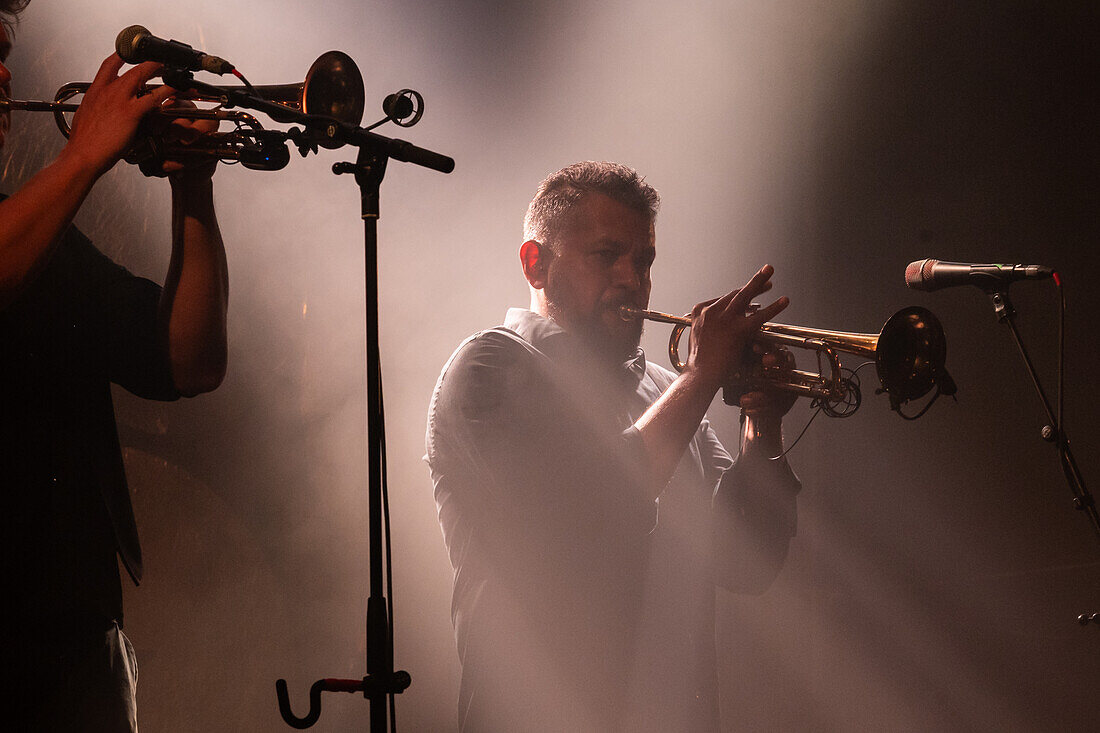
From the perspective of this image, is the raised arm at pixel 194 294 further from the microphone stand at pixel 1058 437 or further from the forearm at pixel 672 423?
the microphone stand at pixel 1058 437

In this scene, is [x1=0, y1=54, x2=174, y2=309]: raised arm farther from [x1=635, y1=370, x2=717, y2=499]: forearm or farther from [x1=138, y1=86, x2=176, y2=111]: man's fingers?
[x1=635, y1=370, x2=717, y2=499]: forearm

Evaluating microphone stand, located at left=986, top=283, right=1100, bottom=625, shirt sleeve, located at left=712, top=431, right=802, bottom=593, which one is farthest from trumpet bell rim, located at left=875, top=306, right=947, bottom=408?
shirt sleeve, located at left=712, top=431, right=802, bottom=593

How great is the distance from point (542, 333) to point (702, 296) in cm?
110

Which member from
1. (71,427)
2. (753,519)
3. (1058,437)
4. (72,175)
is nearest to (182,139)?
(72,175)

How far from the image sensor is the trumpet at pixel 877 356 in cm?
241

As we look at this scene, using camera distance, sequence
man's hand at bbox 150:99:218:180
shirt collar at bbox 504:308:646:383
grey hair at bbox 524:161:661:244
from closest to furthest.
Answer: man's hand at bbox 150:99:218:180
shirt collar at bbox 504:308:646:383
grey hair at bbox 524:161:661:244

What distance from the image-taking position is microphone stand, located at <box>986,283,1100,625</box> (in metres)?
2.19

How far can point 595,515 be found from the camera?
2.12 m

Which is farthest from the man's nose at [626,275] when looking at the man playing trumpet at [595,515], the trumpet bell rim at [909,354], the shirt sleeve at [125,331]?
the shirt sleeve at [125,331]

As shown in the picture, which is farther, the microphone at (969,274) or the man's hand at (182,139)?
the microphone at (969,274)

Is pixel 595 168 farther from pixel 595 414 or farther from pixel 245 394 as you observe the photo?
pixel 245 394

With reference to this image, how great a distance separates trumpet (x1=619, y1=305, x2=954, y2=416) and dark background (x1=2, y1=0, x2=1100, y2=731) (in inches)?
31.9

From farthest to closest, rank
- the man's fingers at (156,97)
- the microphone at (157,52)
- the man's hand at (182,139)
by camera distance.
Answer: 1. the man's hand at (182,139)
2. the man's fingers at (156,97)
3. the microphone at (157,52)

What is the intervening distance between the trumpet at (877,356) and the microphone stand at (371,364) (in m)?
1.30
